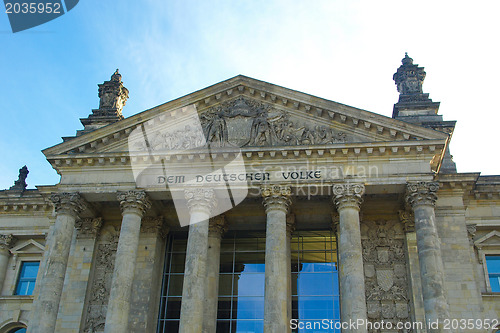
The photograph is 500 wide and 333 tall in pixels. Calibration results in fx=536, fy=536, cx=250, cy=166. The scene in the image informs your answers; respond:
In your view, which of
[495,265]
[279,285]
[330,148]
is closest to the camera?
[279,285]

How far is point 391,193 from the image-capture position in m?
24.0

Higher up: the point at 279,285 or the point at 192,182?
the point at 192,182

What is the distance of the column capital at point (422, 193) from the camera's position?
2231 cm

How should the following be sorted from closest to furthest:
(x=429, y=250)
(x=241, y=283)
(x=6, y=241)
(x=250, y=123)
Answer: (x=429, y=250)
(x=250, y=123)
(x=241, y=283)
(x=6, y=241)

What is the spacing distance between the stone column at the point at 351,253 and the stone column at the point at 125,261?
8.78 m

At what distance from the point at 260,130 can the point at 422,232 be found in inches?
330

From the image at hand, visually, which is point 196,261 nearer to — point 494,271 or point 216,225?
point 216,225

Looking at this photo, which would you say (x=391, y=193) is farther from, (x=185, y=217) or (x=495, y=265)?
(x=185, y=217)

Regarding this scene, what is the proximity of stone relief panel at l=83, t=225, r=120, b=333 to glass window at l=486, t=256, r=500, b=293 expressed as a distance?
1800 cm

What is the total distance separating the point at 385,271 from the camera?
24203 mm

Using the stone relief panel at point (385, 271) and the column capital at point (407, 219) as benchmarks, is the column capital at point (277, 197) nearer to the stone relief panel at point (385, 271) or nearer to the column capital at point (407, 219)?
the stone relief panel at point (385, 271)

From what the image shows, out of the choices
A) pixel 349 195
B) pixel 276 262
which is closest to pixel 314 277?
pixel 276 262

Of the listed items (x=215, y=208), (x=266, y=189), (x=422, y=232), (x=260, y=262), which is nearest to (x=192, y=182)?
(x=215, y=208)

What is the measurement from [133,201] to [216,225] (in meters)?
4.22
